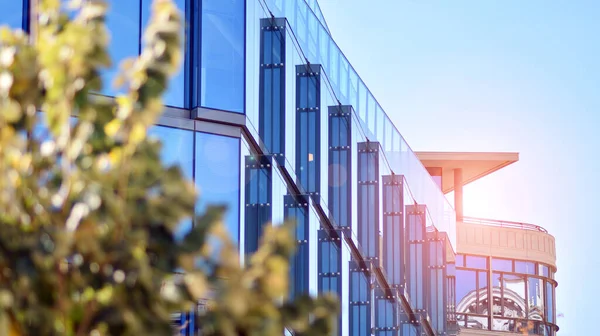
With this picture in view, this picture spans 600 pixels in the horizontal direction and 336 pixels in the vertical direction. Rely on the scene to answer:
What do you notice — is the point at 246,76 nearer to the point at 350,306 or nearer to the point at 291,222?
the point at 350,306

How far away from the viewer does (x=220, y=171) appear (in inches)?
674

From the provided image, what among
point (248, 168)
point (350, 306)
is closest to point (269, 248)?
point (248, 168)

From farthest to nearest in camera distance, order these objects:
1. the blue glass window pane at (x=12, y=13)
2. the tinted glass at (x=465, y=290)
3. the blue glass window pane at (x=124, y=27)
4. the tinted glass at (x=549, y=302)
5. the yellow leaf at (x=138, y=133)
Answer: the tinted glass at (x=549, y=302) < the tinted glass at (x=465, y=290) < the blue glass window pane at (x=124, y=27) < the blue glass window pane at (x=12, y=13) < the yellow leaf at (x=138, y=133)

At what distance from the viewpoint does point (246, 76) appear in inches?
705

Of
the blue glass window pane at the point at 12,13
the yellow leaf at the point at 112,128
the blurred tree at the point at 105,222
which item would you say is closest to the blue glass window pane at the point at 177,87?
the blue glass window pane at the point at 12,13

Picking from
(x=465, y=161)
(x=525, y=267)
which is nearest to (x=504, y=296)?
(x=525, y=267)

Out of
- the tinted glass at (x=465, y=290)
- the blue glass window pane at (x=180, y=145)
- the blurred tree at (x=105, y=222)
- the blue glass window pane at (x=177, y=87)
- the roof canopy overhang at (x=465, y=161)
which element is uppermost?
the roof canopy overhang at (x=465, y=161)

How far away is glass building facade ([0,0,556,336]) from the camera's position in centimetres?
1686

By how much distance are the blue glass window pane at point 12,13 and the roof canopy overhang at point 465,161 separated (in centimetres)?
4531

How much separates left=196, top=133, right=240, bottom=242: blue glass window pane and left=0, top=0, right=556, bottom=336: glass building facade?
20 millimetres

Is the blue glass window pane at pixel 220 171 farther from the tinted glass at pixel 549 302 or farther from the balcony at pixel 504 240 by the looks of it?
the tinted glass at pixel 549 302

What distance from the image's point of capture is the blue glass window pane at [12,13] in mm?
13852

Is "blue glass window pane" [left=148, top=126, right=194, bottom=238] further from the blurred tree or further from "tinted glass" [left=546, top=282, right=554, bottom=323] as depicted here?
"tinted glass" [left=546, top=282, right=554, bottom=323]

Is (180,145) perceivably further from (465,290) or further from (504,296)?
(504,296)
